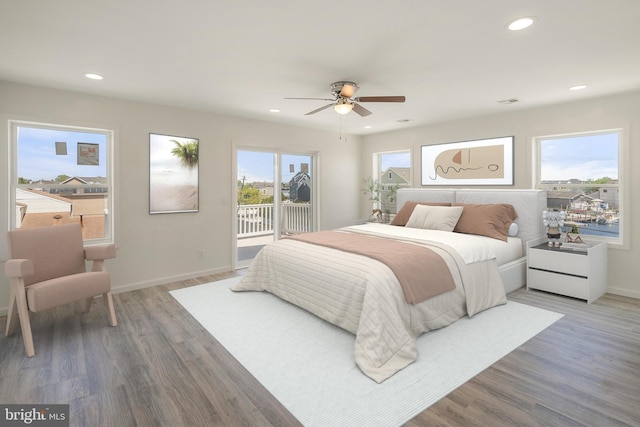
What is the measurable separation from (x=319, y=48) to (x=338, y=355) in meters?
2.33

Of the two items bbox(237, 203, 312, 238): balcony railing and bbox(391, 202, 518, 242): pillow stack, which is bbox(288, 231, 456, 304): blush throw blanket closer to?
bbox(391, 202, 518, 242): pillow stack

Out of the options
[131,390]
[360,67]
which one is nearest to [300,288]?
[131,390]

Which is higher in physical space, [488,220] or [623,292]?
[488,220]

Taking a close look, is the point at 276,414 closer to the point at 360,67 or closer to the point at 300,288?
the point at 300,288

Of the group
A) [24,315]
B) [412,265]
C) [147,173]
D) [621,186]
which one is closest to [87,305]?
[24,315]

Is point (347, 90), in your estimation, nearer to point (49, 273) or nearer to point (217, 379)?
A: point (217, 379)

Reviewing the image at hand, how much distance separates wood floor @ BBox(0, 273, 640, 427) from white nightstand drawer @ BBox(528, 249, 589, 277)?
22.9 inches

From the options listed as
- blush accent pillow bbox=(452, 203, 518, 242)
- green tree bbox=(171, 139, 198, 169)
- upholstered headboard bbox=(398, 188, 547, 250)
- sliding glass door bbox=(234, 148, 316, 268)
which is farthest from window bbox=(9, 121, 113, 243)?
upholstered headboard bbox=(398, 188, 547, 250)

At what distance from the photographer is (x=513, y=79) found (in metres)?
3.32

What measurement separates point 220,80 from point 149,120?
4.82 feet

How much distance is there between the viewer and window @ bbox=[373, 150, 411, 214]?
6.16m

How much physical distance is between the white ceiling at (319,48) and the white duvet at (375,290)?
167 centimetres

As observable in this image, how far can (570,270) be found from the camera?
3709 millimetres

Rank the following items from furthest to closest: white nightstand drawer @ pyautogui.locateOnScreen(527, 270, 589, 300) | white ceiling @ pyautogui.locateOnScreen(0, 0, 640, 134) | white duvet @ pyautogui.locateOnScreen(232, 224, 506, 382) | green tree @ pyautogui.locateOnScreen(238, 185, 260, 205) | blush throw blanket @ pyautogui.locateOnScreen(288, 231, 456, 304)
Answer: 1. green tree @ pyautogui.locateOnScreen(238, 185, 260, 205)
2. white nightstand drawer @ pyautogui.locateOnScreen(527, 270, 589, 300)
3. blush throw blanket @ pyautogui.locateOnScreen(288, 231, 456, 304)
4. white duvet @ pyautogui.locateOnScreen(232, 224, 506, 382)
5. white ceiling @ pyautogui.locateOnScreen(0, 0, 640, 134)
